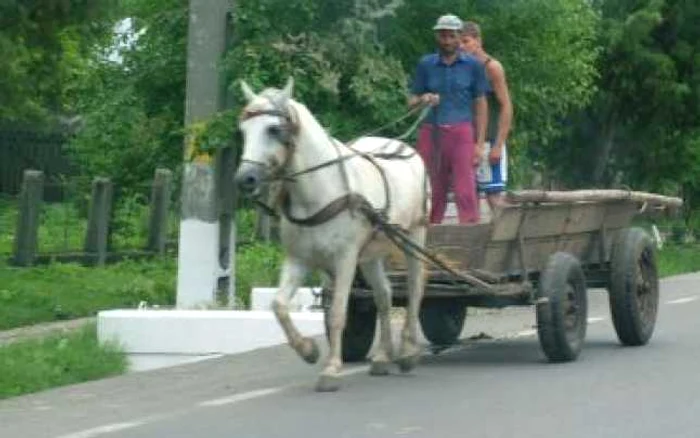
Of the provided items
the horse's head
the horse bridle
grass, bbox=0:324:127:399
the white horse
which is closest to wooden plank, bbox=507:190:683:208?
the white horse

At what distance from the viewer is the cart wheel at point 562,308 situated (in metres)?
12.6

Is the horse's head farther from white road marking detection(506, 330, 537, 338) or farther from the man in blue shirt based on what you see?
white road marking detection(506, 330, 537, 338)

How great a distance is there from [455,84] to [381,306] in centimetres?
189

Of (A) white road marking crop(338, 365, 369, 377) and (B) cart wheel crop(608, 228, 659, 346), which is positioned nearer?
(A) white road marking crop(338, 365, 369, 377)

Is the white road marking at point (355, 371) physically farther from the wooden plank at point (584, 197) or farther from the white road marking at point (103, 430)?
the white road marking at point (103, 430)

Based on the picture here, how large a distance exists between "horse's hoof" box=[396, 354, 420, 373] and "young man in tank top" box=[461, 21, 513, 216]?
145 cm

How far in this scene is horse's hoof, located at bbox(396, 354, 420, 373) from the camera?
40.8ft

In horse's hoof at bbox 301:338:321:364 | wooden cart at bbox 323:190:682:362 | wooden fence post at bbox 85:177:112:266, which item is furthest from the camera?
wooden fence post at bbox 85:177:112:266

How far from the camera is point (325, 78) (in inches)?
647

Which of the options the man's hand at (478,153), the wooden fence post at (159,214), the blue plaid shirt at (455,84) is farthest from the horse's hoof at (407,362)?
the wooden fence post at (159,214)

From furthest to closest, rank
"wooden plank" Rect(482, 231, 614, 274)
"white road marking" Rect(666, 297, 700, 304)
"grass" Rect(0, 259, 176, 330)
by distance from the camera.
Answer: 1. "white road marking" Rect(666, 297, 700, 304)
2. "grass" Rect(0, 259, 176, 330)
3. "wooden plank" Rect(482, 231, 614, 274)

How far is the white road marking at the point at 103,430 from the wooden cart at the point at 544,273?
283 centimetres

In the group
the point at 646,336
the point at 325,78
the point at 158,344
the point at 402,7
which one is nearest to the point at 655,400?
the point at 646,336

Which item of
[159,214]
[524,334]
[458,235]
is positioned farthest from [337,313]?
[159,214]
